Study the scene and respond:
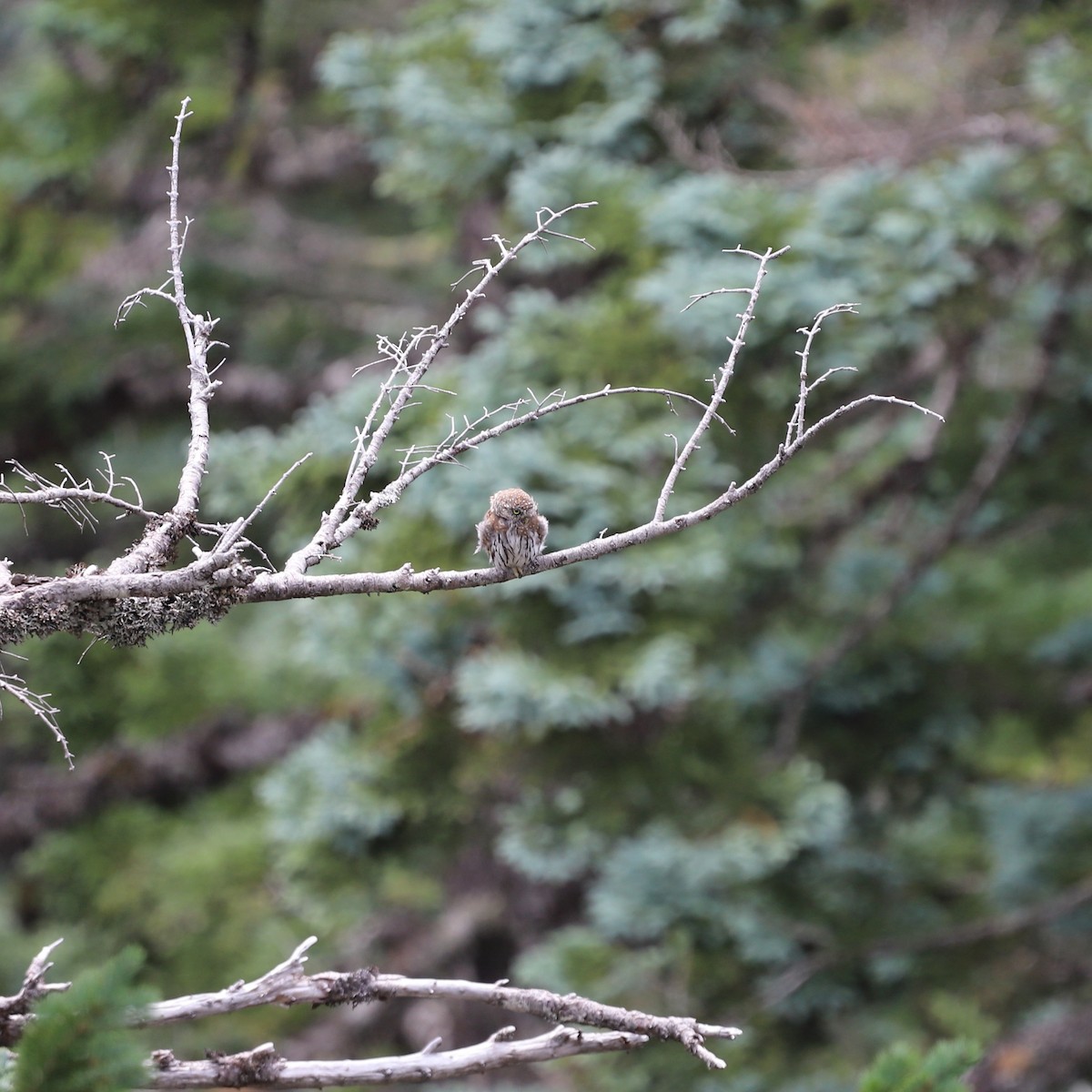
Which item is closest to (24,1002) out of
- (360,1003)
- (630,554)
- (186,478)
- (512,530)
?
(360,1003)

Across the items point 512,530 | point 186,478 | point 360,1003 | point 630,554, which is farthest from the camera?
point 630,554

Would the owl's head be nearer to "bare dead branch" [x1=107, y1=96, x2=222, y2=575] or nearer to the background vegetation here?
"bare dead branch" [x1=107, y1=96, x2=222, y2=575]

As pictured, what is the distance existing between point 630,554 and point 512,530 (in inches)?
83.7

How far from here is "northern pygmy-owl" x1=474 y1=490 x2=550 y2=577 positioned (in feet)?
8.51

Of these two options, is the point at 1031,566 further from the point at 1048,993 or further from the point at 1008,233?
the point at 1008,233

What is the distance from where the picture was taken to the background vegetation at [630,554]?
16.1ft

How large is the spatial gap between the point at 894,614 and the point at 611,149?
2653 mm

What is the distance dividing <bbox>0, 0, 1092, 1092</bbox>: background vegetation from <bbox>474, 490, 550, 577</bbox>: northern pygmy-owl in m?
1.87


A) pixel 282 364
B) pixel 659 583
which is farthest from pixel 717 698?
pixel 282 364

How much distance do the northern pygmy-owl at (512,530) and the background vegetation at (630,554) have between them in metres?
1.87

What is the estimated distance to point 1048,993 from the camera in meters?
6.57

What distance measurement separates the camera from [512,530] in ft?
8.52

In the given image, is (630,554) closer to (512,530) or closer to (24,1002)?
(512,530)

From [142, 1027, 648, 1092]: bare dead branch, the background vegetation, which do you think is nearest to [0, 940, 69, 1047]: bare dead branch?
[142, 1027, 648, 1092]: bare dead branch
